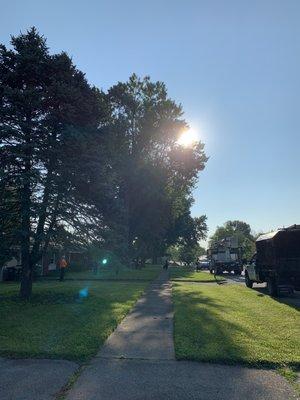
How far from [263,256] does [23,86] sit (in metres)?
13.5

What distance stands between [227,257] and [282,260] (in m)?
25.9

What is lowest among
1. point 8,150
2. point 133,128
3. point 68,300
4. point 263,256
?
point 68,300

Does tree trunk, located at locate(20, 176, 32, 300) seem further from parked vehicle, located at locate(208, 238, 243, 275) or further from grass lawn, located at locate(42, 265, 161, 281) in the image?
parked vehicle, located at locate(208, 238, 243, 275)

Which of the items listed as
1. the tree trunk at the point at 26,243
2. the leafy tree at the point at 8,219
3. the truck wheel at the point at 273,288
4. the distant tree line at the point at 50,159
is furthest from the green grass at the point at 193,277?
the leafy tree at the point at 8,219

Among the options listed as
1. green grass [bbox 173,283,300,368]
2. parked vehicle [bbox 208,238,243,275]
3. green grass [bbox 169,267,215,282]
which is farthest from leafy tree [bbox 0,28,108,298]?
parked vehicle [bbox 208,238,243,275]

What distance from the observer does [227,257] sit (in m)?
43.8

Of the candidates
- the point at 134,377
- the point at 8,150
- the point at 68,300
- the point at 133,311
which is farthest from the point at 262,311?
the point at 8,150

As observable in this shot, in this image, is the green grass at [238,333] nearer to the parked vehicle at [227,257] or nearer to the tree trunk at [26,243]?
the tree trunk at [26,243]

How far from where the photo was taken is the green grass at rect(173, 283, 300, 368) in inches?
295

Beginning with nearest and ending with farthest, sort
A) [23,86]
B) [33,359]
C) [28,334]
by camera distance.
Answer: [33,359], [28,334], [23,86]

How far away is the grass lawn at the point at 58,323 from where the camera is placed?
7.84 metres

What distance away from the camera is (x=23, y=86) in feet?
52.3

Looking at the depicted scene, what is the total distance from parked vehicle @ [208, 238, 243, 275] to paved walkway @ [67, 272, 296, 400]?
33970 mm

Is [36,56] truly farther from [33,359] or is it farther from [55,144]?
[33,359]
